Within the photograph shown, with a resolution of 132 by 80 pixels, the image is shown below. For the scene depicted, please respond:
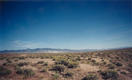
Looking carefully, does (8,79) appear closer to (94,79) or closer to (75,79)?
(75,79)

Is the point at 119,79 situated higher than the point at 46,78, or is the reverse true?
the point at 46,78

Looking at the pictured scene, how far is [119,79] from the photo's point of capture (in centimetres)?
727

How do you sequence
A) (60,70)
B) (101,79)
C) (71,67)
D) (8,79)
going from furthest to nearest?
(71,67), (60,70), (101,79), (8,79)

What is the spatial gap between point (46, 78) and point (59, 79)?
117cm

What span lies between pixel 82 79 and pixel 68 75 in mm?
1403

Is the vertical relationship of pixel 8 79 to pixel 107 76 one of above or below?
above

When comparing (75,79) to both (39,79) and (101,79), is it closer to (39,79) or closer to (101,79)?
(101,79)

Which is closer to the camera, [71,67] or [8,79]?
[8,79]

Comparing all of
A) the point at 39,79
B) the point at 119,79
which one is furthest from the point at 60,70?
the point at 119,79

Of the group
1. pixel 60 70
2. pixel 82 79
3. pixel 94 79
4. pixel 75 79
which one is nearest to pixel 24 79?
pixel 60 70

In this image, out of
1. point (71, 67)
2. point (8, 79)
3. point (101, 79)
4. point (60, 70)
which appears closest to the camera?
point (8, 79)

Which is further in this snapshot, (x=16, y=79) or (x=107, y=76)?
(x=107, y=76)

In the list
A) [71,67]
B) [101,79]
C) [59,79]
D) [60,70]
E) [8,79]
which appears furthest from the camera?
[71,67]

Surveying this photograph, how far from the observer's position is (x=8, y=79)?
20.2ft
